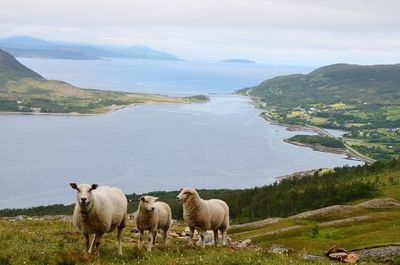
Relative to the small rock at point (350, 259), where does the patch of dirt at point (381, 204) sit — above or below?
below

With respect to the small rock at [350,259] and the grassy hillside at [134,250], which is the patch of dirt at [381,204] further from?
the small rock at [350,259]

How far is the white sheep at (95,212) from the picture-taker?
16202mm

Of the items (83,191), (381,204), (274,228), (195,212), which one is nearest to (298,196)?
(381,204)

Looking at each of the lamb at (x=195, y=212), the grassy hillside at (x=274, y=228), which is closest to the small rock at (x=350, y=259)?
the grassy hillside at (x=274, y=228)

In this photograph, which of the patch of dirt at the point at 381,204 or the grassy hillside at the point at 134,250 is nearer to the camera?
the grassy hillside at the point at 134,250

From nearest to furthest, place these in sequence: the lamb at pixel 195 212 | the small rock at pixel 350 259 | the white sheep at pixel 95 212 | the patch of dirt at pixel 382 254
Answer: the white sheep at pixel 95 212, the small rock at pixel 350 259, the lamb at pixel 195 212, the patch of dirt at pixel 382 254

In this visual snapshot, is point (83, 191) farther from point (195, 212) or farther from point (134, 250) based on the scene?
point (195, 212)

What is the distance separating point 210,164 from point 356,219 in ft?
439

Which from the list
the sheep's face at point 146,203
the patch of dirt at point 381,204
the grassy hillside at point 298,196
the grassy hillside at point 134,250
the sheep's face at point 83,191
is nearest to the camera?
the grassy hillside at point 134,250

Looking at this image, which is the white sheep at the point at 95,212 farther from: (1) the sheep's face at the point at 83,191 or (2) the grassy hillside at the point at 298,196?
(2) the grassy hillside at the point at 298,196

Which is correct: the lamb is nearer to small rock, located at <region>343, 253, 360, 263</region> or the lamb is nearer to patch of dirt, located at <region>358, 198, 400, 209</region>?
small rock, located at <region>343, 253, 360, 263</region>

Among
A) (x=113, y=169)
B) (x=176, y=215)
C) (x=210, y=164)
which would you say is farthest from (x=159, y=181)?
(x=176, y=215)

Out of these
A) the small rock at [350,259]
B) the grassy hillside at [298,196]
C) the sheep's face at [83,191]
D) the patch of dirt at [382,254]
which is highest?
the sheep's face at [83,191]

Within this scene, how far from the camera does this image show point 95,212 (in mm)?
16984
